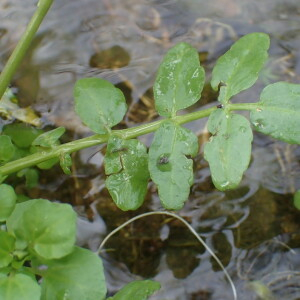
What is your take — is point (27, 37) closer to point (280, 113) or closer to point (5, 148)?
point (5, 148)

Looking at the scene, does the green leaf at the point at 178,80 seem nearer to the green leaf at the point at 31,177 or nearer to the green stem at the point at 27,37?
the green stem at the point at 27,37

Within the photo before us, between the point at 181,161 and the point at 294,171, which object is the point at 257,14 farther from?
the point at 181,161

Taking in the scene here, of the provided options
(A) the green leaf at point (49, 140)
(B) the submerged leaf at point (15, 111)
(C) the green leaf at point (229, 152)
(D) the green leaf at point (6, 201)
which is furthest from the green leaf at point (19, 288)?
(B) the submerged leaf at point (15, 111)

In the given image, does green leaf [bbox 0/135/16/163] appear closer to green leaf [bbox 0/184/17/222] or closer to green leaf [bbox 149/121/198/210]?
green leaf [bbox 0/184/17/222]

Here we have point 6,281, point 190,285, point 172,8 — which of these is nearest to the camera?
point 6,281

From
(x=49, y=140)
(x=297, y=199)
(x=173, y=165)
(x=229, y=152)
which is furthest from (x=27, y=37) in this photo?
(x=297, y=199)

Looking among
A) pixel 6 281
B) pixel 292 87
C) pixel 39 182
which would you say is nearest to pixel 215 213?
pixel 39 182
